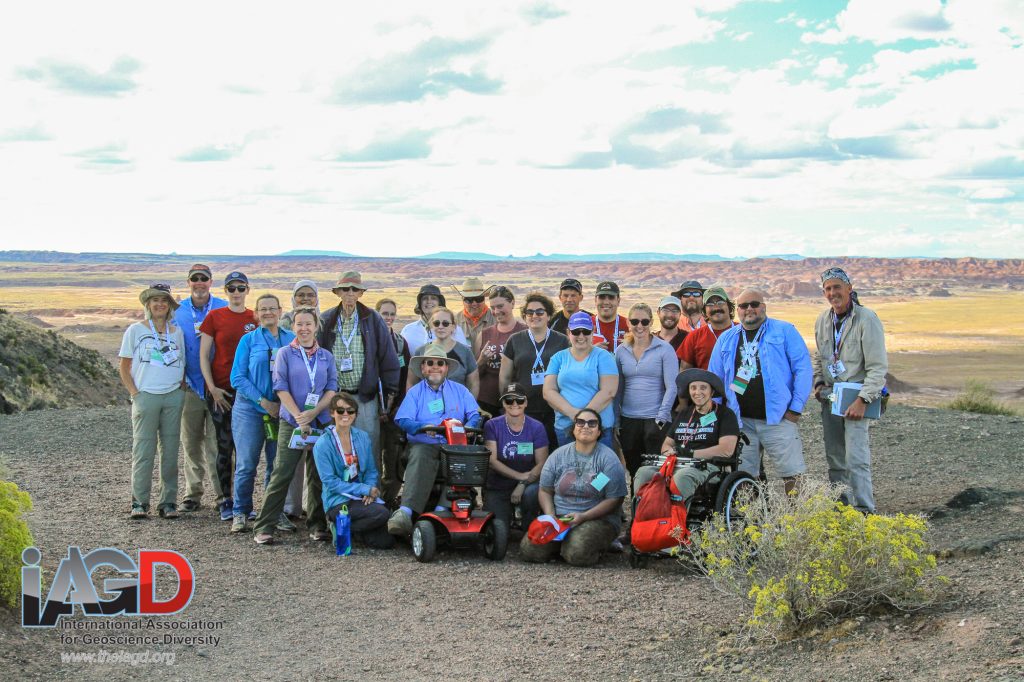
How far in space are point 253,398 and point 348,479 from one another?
1083mm

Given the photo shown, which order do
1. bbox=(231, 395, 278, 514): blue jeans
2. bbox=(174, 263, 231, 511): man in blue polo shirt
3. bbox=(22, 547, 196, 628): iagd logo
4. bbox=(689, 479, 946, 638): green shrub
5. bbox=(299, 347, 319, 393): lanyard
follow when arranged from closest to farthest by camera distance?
bbox=(689, 479, 946, 638): green shrub → bbox=(22, 547, 196, 628): iagd logo → bbox=(299, 347, 319, 393): lanyard → bbox=(231, 395, 278, 514): blue jeans → bbox=(174, 263, 231, 511): man in blue polo shirt

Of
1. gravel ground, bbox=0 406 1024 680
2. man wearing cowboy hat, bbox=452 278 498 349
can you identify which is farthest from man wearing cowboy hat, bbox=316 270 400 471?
gravel ground, bbox=0 406 1024 680

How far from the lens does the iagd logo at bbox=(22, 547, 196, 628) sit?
6.32 m

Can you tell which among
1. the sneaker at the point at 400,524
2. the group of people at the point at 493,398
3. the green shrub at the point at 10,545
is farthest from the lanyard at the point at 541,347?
the green shrub at the point at 10,545

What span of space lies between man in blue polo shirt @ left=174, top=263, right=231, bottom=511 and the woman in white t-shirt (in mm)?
130

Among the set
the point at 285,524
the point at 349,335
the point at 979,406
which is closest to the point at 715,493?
the point at 349,335

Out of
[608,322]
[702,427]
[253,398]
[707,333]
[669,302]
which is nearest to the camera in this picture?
[702,427]

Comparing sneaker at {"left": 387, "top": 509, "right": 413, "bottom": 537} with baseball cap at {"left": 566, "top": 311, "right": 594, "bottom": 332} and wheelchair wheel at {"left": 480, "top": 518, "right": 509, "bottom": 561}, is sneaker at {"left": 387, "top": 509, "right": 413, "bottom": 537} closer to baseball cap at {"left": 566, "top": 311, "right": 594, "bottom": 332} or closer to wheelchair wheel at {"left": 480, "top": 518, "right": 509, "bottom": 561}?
wheelchair wheel at {"left": 480, "top": 518, "right": 509, "bottom": 561}

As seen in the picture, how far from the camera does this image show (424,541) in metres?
7.73

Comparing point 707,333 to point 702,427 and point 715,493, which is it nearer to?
point 702,427

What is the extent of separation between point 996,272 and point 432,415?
175109 mm

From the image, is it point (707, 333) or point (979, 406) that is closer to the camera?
point (707, 333)

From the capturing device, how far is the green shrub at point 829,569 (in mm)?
5566

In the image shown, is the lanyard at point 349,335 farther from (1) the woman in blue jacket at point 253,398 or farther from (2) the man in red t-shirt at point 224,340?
(2) the man in red t-shirt at point 224,340
